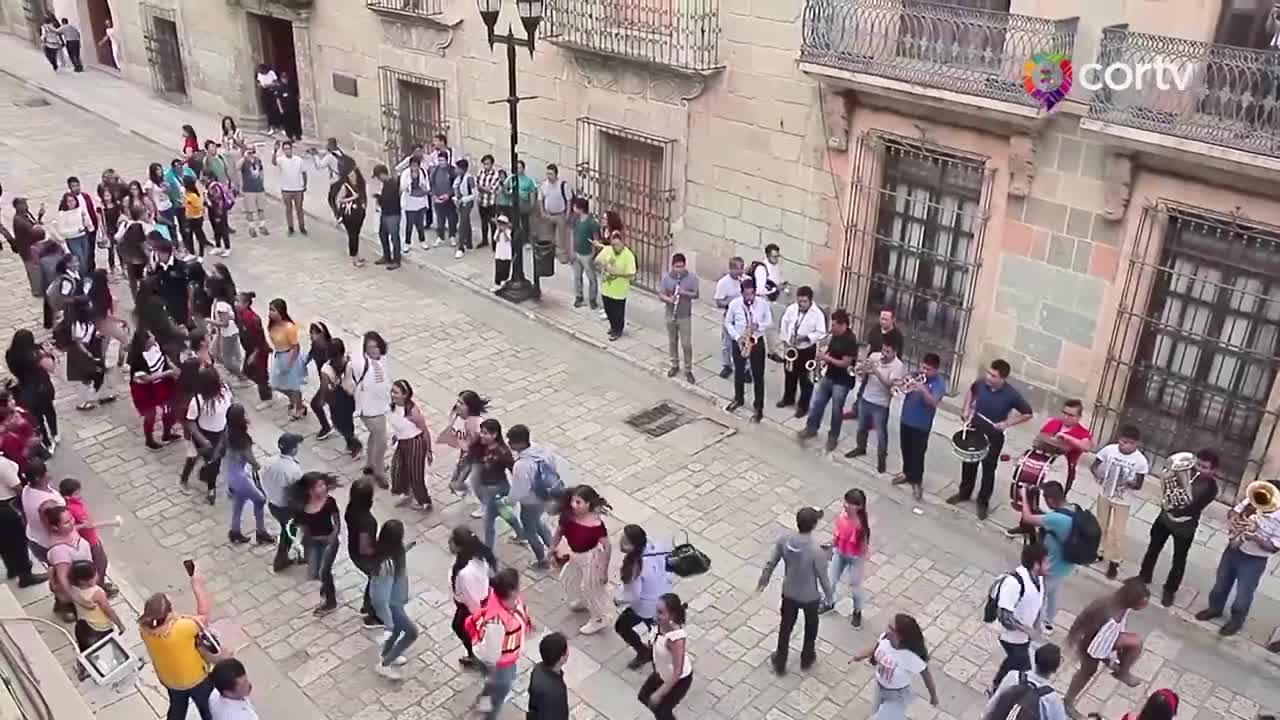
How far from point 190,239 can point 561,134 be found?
549 cm

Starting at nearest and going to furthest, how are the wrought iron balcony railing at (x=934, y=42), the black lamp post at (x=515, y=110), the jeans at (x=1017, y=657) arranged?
the jeans at (x=1017, y=657), the wrought iron balcony railing at (x=934, y=42), the black lamp post at (x=515, y=110)

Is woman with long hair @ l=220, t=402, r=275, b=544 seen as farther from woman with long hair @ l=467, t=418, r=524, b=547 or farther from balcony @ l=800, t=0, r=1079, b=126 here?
balcony @ l=800, t=0, r=1079, b=126

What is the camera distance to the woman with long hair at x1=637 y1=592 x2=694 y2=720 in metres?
6.60

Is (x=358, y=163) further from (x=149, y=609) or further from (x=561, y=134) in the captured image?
(x=149, y=609)

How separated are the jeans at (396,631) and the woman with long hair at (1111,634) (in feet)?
15.0

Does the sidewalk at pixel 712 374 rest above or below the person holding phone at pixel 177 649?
below

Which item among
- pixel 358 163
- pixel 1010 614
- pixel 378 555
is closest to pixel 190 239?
pixel 358 163

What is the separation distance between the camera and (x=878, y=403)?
1020 cm

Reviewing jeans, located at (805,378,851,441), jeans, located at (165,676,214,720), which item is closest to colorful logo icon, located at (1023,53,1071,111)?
jeans, located at (805,378,851,441)

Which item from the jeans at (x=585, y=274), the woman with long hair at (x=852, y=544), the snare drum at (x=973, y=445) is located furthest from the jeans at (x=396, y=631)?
the jeans at (x=585, y=274)

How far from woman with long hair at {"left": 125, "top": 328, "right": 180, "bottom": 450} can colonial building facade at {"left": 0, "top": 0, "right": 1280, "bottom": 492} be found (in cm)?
670

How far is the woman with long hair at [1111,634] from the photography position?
6.76 meters

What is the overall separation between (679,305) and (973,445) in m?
3.79

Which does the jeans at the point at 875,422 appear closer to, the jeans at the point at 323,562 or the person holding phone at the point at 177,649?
the jeans at the point at 323,562
